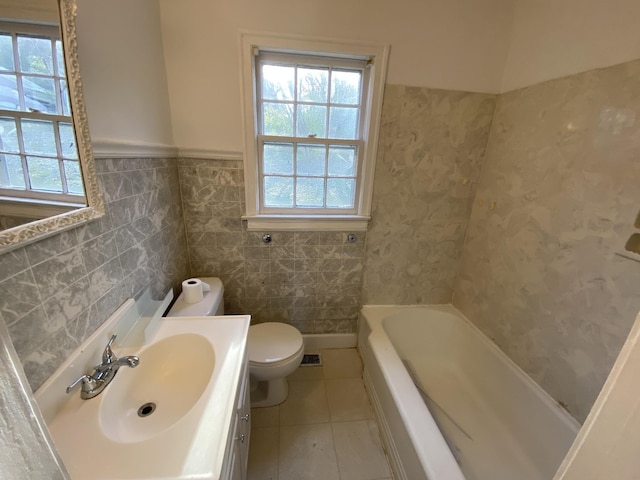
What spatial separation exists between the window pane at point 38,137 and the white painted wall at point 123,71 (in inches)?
6.6

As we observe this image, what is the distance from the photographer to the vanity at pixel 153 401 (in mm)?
621

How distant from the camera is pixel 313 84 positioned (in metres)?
1.61

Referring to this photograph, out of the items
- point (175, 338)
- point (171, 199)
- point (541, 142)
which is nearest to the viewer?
point (175, 338)

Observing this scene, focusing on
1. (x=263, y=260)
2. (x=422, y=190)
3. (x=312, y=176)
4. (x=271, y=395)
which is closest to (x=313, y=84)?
(x=312, y=176)

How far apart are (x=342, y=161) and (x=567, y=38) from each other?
1206mm

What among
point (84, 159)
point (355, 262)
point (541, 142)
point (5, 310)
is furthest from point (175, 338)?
point (541, 142)

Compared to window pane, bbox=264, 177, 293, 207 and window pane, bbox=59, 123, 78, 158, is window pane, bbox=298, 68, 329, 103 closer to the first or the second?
window pane, bbox=264, 177, 293, 207

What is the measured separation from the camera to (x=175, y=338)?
3.51 feet

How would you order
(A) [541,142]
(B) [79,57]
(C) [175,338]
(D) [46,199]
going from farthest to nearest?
(A) [541,142] < (C) [175,338] < (B) [79,57] < (D) [46,199]

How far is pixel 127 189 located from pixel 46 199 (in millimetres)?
395

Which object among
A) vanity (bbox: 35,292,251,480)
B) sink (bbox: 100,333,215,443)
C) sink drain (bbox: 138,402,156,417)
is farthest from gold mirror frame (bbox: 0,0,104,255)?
sink drain (bbox: 138,402,156,417)

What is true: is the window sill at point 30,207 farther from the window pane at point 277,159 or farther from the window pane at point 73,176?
the window pane at point 277,159

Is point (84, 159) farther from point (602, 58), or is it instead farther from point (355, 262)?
point (602, 58)

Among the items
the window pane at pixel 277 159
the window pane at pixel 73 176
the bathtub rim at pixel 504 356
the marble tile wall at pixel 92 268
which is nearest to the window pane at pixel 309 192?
the window pane at pixel 277 159
